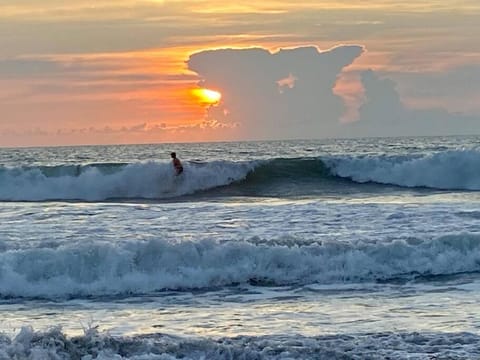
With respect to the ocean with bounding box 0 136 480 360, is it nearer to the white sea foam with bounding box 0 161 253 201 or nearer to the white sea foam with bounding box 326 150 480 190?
the white sea foam with bounding box 0 161 253 201

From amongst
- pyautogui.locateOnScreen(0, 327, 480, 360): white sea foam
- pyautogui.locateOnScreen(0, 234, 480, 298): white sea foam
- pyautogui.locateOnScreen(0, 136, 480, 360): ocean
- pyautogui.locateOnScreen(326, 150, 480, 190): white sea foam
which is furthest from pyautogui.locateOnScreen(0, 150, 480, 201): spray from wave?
pyautogui.locateOnScreen(0, 327, 480, 360): white sea foam

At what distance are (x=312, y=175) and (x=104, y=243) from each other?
2171 centimetres

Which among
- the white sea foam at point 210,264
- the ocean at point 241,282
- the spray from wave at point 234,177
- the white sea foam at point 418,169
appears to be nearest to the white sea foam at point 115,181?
the spray from wave at point 234,177

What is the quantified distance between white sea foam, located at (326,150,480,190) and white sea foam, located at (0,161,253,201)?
4.25 meters

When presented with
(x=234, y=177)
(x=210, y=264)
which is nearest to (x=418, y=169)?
(x=234, y=177)

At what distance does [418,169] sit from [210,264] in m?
20.9

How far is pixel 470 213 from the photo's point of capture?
58.0 feet

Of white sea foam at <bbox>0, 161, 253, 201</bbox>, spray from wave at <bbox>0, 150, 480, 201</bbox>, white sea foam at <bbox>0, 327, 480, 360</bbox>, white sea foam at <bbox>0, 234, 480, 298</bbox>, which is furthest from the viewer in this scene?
white sea foam at <bbox>0, 161, 253, 201</bbox>

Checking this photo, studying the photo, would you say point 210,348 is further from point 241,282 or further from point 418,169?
point 418,169

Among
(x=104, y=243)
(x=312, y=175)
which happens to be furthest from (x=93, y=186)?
(x=104, y=243)

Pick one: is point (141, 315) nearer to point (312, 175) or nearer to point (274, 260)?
point (274, 260)

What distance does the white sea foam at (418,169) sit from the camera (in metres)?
30.9

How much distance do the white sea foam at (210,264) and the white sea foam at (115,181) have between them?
1715 centimetres

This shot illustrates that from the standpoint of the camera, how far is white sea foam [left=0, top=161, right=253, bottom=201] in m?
30.9
